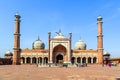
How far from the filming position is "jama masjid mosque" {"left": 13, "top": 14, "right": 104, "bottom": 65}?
1975 inches

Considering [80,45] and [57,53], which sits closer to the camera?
[57,53]

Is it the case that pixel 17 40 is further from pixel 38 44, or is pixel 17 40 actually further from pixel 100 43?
pixel 100 43

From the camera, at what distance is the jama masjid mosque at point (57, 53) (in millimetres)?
50156

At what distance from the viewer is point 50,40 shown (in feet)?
171

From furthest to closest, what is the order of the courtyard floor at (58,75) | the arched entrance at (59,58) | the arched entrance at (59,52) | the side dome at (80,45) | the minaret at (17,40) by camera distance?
the side dome at (80,45), the arched entrance at (59,58), the arched entrance at (59,52), the minaret at (17,40), the courtyard floor at (58,75)

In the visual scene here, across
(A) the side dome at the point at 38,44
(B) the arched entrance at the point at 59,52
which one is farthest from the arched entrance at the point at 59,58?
(A) the side dome at the point at 38,44

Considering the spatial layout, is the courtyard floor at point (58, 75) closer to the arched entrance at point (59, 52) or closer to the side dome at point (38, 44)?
the arched entrance at point (59, 52)

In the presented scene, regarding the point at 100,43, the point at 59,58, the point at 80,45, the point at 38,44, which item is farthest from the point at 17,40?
the point at 80,45

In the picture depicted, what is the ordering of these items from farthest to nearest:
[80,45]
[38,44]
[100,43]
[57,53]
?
[80,45], [38,44], [57,53], [100,43]

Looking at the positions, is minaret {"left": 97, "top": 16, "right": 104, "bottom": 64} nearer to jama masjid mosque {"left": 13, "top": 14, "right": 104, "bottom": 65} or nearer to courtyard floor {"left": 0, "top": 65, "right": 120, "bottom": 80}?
jama masjid mosque {"left": 13, "top": 14, "right": 104, "bottom": 65}

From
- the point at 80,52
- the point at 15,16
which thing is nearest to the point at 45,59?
the point at 80,52

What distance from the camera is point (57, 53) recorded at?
178ft

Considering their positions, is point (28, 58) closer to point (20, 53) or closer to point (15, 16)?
point (20, 53)

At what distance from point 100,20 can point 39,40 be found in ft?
63.4
